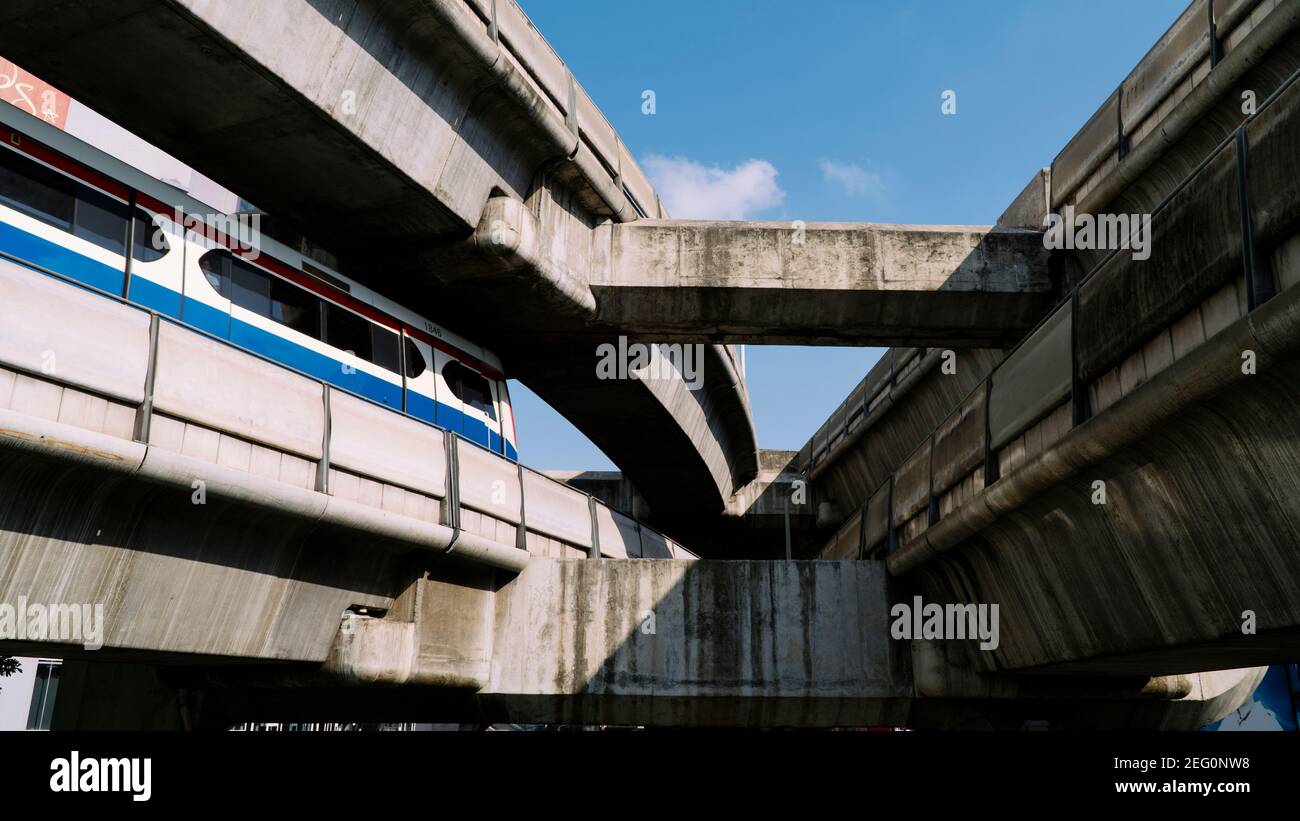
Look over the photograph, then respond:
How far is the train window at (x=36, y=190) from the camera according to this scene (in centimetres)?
809

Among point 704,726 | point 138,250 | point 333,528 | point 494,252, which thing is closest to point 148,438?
point 333,528

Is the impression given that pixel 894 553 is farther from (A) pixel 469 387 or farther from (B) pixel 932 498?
(A) pixel 469 387

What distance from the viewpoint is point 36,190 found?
8328 mm

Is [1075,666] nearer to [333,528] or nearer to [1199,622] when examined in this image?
[1199,622]

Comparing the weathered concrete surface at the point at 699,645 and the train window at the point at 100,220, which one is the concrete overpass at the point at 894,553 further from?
the train window at the point at 100,220

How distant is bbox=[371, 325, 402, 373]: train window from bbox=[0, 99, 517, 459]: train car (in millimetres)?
19

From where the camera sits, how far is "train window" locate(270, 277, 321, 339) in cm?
1105

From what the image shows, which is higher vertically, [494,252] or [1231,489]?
[494,252]

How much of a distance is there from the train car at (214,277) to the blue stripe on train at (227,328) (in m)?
0.01

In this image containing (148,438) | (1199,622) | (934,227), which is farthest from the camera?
(934,227)

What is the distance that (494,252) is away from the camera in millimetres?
11898

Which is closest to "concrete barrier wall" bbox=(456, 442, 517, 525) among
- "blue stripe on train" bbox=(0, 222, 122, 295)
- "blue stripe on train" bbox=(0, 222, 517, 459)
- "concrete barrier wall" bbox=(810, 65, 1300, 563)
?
"blue stripe on train" bbox=(0, 222, 517, 459)

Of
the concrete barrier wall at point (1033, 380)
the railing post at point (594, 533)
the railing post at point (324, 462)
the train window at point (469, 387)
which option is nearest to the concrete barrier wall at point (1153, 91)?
the concrete barrier wall at point (1033, 380)
